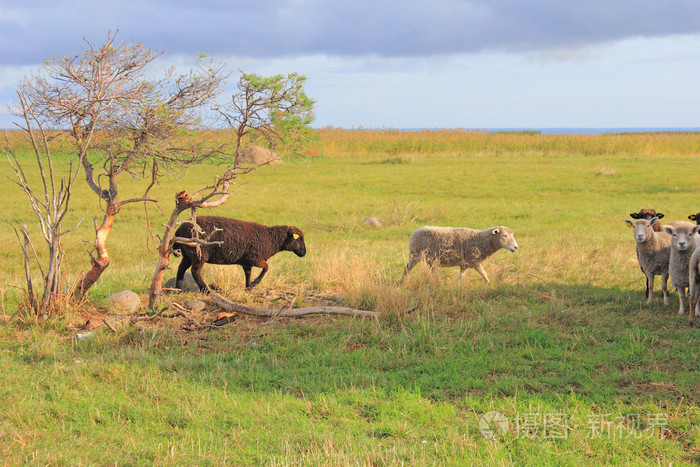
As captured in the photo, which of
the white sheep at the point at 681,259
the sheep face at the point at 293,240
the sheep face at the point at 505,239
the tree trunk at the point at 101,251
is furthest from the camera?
the sheep face at the point at 505,239

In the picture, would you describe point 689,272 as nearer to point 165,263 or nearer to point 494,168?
point 165,263

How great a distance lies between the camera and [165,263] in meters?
8.10

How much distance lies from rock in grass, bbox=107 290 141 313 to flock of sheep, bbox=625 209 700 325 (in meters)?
7.12

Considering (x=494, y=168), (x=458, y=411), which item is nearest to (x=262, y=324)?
Answer: (x=458, y=411)

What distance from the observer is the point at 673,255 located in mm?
8117

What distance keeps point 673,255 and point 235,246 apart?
20.4 ft

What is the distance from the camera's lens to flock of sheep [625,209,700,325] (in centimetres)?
740

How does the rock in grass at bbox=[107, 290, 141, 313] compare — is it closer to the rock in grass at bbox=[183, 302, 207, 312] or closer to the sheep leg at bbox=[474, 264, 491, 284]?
the rock in grass at bbox=[183, 302, 207, 312]

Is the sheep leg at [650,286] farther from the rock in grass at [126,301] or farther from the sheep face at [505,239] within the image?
the rock in grass at [126,301]

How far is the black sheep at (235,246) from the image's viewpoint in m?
9.09

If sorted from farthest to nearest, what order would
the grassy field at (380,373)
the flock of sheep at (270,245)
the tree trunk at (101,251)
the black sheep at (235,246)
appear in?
the flock of sheep at (270,245), the black sheep at (235,246), the tree trunk at (101,251), the grassy field at (380,373)

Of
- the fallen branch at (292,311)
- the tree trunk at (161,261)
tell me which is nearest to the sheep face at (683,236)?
the fallen branch at (292,311)

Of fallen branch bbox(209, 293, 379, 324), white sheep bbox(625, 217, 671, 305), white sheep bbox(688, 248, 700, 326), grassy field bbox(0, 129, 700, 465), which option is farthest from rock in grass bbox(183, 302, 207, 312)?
white sheep bbox(688, 248, 700, 326)

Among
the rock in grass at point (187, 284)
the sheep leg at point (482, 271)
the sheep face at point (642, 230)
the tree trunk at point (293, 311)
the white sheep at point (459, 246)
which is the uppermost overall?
the sheep face at point (642, 230)
